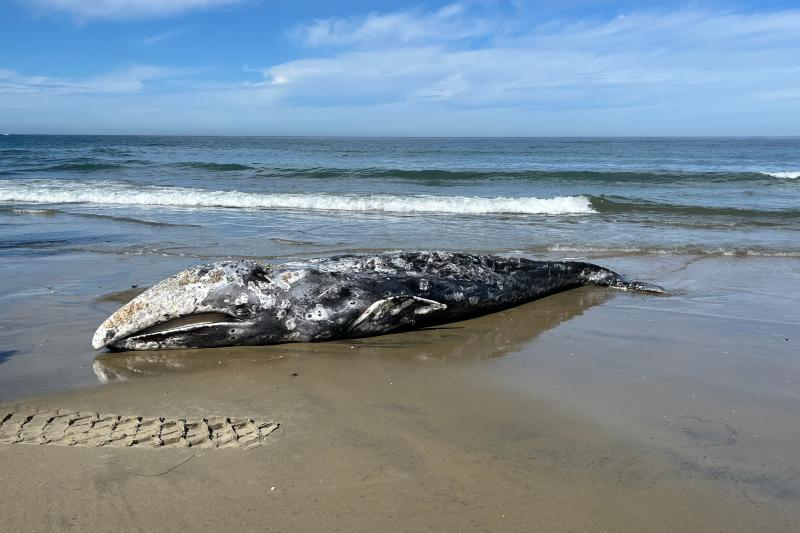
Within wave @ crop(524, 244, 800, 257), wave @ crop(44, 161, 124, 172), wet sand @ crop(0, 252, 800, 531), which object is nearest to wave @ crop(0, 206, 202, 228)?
wet sand @ crop(0, 252, 800, 531)

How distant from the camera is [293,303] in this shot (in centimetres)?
607

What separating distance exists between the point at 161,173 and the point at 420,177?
41.7ft

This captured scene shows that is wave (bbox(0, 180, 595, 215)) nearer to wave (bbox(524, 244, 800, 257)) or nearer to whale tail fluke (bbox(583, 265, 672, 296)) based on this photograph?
wave (bbox(524, 244, 800, 257))

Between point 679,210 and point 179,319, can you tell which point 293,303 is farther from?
point 679,210

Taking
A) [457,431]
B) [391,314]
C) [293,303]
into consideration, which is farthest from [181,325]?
[457,431]

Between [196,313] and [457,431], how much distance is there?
9.82 feet

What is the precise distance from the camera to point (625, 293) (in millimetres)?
7949

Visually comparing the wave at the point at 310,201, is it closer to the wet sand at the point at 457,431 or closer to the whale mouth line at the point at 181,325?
the wet sand at the point at 457,431

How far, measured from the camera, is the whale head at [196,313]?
18.9ft

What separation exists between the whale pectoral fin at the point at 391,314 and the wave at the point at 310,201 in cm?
1151

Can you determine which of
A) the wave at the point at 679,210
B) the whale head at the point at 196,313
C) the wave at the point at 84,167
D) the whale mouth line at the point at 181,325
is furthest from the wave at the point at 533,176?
the whale mouth line at the point at 181,325

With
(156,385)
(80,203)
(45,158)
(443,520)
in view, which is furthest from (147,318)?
(45,158)

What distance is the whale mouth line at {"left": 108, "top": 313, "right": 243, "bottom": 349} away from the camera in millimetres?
5746

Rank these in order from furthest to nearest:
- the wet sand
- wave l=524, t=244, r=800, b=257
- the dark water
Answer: the dark water, wave l=524, t=244, r=800, b=257, the wet sand
